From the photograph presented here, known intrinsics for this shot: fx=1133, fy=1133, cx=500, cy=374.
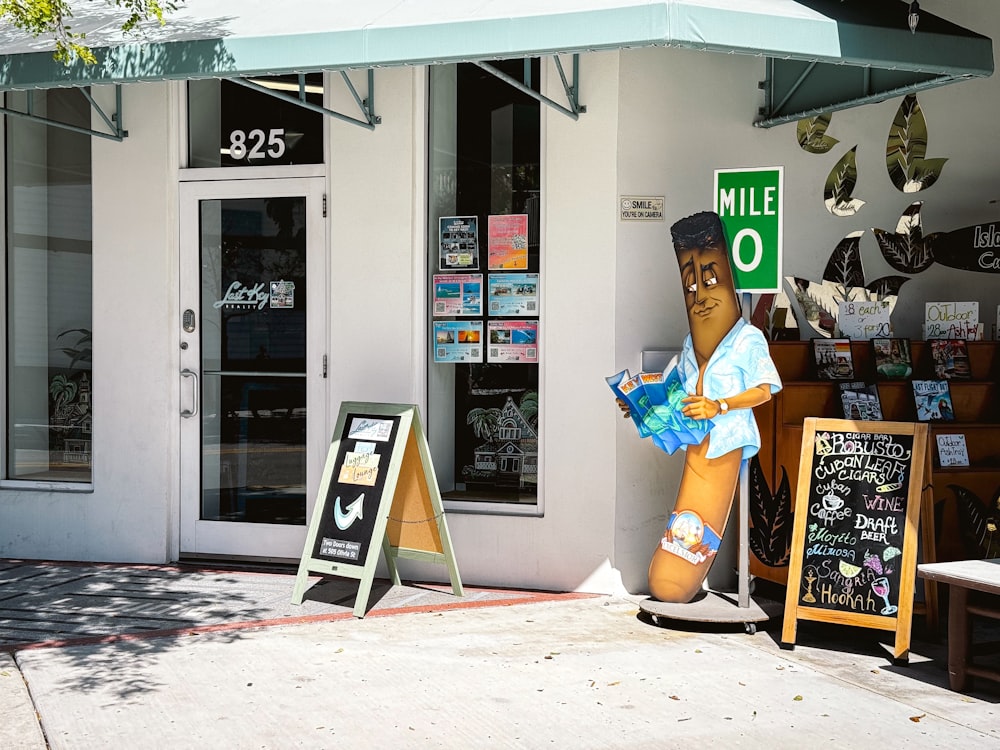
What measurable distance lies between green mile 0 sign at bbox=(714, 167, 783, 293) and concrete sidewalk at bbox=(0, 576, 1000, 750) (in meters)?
1.90

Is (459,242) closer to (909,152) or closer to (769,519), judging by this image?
(769,519)

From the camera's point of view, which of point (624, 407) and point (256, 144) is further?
point (256, 144)

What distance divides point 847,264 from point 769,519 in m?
1.81

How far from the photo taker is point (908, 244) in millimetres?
7340

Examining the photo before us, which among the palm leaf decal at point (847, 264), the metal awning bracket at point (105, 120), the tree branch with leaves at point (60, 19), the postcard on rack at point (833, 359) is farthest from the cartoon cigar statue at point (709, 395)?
the metal awning bracket at point (105, 120)

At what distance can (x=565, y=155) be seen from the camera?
6.91 metres

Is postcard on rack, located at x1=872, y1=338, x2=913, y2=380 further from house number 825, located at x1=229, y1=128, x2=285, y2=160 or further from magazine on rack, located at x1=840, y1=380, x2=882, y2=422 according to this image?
house number 825, located at x1=229, y1=128, x2=285, y2=160

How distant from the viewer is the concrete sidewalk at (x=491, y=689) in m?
4.44

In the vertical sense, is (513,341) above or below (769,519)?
above

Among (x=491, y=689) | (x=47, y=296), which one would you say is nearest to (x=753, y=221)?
(x=491, y=689)

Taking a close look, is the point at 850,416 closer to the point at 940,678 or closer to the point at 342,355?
the point at 940,678

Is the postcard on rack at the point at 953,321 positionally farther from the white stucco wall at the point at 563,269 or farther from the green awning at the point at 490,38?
the green awning at the point at 490,38

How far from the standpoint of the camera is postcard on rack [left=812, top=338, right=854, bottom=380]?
6.68 metres

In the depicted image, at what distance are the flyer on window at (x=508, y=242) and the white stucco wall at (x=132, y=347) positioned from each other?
7.26 ft
